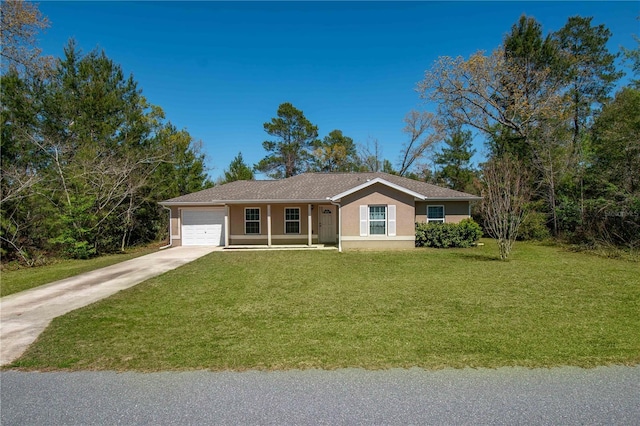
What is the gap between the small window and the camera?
1661 cm

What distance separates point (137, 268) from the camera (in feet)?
38.4

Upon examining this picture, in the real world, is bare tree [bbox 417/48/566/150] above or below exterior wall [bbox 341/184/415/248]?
above

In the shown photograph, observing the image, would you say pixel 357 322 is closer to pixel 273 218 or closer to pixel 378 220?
pixel 378 220

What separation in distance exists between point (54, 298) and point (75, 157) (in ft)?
42.6

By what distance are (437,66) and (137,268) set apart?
21.8m

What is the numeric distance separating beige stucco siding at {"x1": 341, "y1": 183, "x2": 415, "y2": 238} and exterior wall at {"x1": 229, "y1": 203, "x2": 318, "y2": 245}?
2.62 metres

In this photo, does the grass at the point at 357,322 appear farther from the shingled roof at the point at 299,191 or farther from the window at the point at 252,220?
the window at the point at 252,220

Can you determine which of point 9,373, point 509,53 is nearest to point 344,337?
point 9,373

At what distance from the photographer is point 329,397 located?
338cm

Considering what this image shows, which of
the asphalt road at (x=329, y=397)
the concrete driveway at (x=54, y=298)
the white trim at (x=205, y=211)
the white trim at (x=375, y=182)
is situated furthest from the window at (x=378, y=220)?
the asphalt road at (x=329, y=397)

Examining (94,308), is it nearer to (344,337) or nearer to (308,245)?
(344,337)

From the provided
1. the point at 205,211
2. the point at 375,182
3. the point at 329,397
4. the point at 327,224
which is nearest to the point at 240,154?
the point at 205,211

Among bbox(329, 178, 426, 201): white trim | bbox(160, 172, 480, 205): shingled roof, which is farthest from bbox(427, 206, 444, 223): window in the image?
bbox(329, 178, 426, 201): white trim

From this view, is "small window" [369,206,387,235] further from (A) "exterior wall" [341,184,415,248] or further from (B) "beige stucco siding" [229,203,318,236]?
(B) "beige stucco siding" [229,203,318,236]
